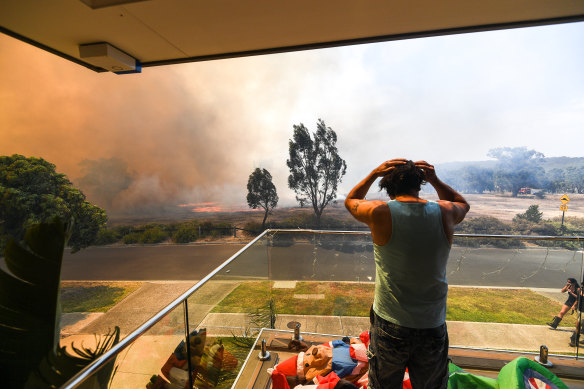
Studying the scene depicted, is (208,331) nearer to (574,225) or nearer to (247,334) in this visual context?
(247,334)

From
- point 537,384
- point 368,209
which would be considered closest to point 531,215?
point 537,384

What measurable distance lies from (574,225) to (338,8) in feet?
90.1

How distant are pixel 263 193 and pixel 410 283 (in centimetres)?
2177

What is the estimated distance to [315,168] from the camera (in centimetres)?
2139

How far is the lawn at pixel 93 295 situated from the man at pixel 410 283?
18.3 m

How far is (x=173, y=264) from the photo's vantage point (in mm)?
19953

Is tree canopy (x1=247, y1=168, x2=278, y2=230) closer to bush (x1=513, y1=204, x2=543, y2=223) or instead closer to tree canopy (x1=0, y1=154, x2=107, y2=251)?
tree canopy (x1=0, y1=154, x2=107, y2=251)

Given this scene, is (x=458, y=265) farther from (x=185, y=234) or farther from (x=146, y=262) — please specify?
(x=185, y=234)

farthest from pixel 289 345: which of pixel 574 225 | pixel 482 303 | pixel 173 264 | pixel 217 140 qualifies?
pixel 574 225

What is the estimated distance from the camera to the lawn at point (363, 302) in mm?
2219

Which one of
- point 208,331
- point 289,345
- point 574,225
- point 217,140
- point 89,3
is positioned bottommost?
point 574,225

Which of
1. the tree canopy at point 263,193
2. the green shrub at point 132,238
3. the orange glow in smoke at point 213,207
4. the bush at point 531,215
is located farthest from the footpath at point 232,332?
the green shrub at point 132,238

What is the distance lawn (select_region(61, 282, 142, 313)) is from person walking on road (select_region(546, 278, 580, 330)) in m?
18.4

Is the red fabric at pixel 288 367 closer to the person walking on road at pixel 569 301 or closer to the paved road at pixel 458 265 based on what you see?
the paved road at pixel 458 265
